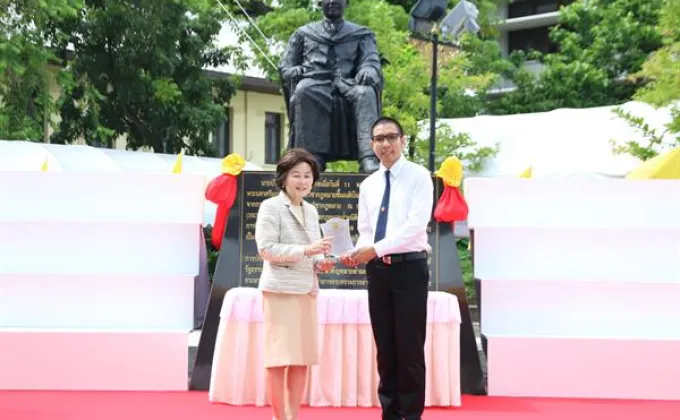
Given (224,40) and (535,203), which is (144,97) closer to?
→ (224,40)

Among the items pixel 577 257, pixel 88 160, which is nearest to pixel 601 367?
pixel 577 257

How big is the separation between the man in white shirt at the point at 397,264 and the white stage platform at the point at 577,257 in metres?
1.82

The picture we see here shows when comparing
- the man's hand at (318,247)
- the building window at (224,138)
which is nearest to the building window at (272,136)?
the building window at (224,138)

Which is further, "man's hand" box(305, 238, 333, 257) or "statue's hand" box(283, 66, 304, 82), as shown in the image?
"statue's hand" box(283, 66, 304, 82)

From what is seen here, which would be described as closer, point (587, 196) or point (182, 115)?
point (587, 196)

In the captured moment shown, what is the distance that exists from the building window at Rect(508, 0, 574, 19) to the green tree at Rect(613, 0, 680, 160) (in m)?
17.2

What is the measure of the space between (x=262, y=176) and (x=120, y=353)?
4.91 feet

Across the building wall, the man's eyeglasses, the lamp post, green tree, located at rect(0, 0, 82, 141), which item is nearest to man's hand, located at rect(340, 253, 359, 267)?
the man's eyeglasses

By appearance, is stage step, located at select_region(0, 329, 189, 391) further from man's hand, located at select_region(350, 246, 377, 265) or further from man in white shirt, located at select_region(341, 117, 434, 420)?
man's hand, located at select_region(350, 246, 377, 265)

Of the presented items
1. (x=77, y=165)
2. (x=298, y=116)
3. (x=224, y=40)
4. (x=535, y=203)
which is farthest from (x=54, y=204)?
(x=224, y=40)

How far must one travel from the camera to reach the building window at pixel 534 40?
104 ft

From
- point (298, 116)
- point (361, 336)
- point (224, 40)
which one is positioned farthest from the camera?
point (224, 40)

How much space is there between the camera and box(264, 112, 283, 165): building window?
1022 inches

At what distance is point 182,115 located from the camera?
18.7 meters
